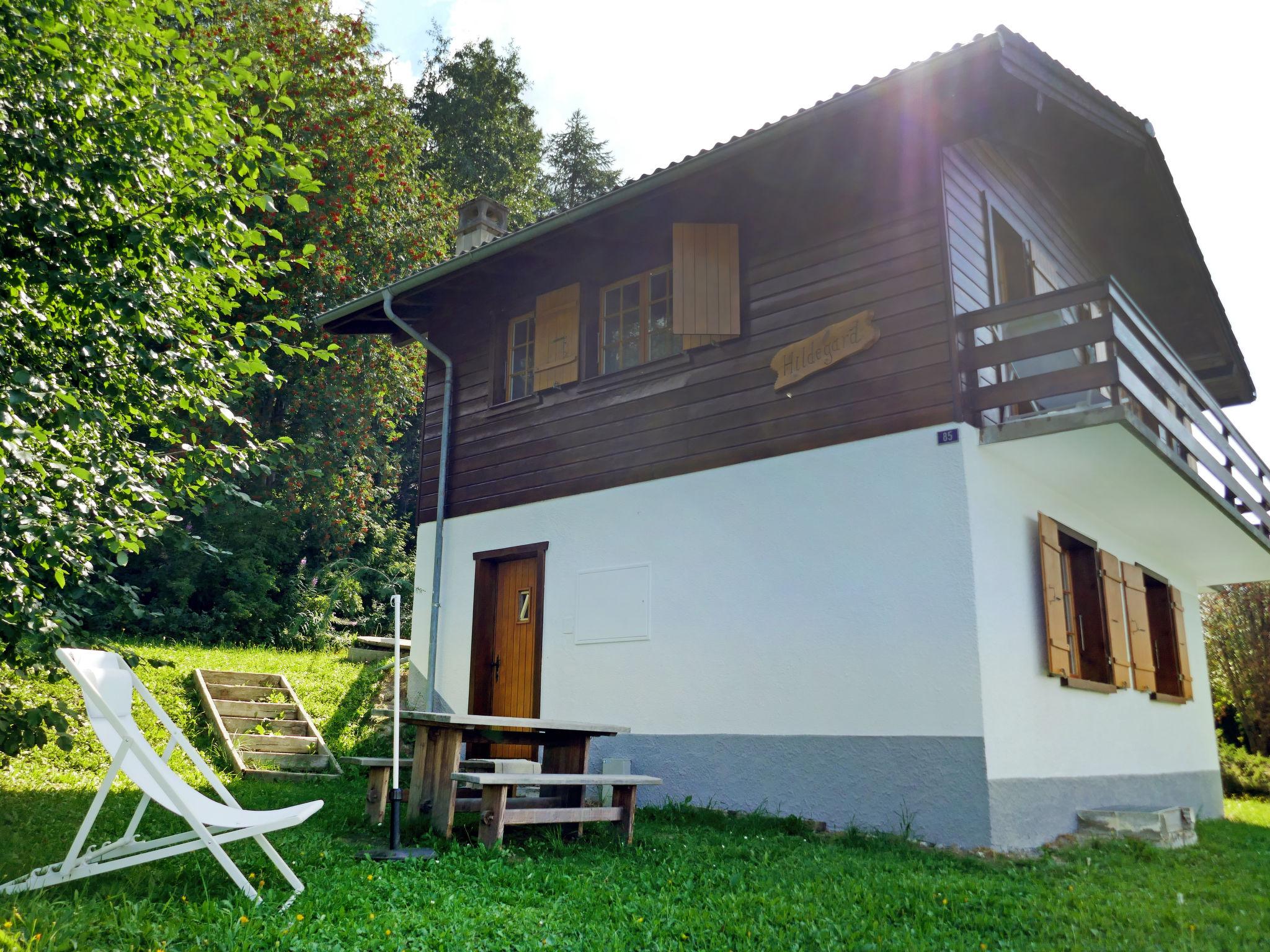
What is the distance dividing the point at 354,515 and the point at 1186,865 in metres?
13.0

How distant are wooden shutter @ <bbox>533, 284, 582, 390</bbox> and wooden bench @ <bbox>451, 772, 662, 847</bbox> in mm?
4147

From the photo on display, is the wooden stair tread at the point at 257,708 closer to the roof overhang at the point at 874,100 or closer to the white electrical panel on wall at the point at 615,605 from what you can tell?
the white electrical panel on wall at the point at 615,605

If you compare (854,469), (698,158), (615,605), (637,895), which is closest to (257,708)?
(615,605)

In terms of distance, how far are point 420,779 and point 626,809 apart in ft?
4.13

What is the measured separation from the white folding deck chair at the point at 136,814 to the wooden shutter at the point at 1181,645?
9.84 meters

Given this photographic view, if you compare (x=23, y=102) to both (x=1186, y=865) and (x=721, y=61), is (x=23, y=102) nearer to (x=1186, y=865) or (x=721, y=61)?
(x=721, y=61)

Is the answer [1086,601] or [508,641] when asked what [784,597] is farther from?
[508,641]

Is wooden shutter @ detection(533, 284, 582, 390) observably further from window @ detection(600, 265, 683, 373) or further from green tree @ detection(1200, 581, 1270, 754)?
green tree @ detection(1200, 581, 1270, 754)

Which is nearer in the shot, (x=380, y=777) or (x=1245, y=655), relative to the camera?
(x=380, y=777)

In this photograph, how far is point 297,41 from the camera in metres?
16.1

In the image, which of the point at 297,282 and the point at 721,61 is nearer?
the point at 721,61

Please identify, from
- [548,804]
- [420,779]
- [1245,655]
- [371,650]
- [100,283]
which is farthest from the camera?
[1245,655]

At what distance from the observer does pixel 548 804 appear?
6113 millimetres

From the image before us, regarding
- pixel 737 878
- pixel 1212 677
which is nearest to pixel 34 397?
pixel 737 878
